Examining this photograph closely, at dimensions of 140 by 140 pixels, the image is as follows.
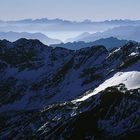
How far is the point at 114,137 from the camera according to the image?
654 feet

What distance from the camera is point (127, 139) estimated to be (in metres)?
192

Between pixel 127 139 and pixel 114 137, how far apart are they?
9005 millimetres

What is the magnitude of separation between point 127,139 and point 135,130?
8391 mm

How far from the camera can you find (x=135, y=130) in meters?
198

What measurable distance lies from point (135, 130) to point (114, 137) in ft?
33.2
